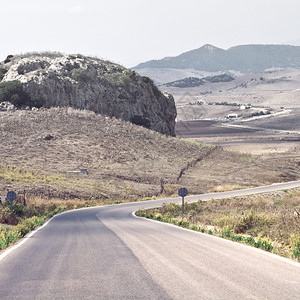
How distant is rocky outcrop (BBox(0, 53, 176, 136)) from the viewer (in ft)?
279

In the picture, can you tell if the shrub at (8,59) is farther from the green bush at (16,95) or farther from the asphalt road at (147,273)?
the asphalt road at (147,273)

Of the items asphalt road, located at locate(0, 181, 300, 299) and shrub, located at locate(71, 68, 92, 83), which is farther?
A: shrub, located at locate(71, 68, 92, 83)

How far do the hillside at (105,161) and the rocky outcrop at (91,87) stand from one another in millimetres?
4711

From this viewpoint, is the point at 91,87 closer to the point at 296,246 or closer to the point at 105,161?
the point at 105,161

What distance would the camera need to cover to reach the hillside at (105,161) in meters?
55.1

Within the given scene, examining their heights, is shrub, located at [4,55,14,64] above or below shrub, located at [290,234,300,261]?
above

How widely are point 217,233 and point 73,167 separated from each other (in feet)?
162

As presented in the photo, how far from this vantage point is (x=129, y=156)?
73562 millimetres

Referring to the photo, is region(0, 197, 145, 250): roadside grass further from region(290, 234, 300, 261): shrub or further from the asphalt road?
region(290, 234, 300, 261): shrub

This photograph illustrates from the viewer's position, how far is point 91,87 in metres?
89.1

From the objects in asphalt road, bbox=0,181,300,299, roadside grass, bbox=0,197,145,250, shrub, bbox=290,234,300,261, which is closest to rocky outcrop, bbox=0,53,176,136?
roadside grass, bbox=0,197,145,250

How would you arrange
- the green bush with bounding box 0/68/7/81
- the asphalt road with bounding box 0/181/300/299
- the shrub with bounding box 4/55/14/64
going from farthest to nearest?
1. the shrub with bounding box 4/55/14/64
2. the green bush with bounding box 0/68/7/81
3. the asphalt road with bounding box 0/181/300/299

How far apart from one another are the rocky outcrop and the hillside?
471cm

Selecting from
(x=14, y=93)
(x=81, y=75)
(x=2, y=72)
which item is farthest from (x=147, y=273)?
(x=2, y=72)
